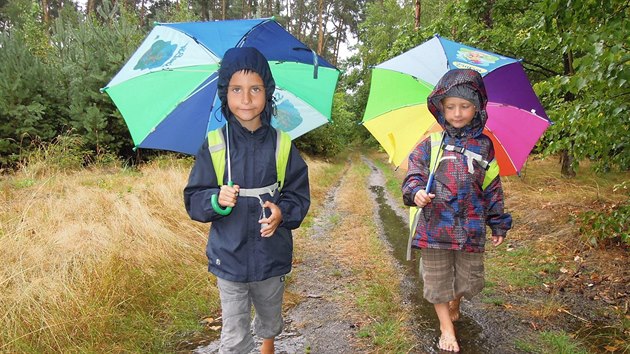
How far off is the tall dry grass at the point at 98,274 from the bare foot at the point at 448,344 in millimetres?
2127

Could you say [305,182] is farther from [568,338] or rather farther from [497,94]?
[568,338]

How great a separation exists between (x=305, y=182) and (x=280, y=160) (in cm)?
23

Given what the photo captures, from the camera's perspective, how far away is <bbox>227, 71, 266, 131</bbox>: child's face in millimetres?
2434

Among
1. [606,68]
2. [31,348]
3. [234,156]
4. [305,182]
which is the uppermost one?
[606,68]

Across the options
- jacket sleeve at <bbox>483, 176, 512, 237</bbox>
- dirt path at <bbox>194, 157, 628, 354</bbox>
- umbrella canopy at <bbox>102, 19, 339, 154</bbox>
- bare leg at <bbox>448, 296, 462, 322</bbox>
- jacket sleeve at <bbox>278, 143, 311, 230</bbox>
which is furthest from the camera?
bare leg at <bbox>448, 296, 462, 322</bbox>

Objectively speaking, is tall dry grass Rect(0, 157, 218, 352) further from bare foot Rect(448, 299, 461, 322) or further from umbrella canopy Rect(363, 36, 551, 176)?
umbrella canopy Rect(363, 36, 551, 176)

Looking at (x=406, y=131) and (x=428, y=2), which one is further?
(x=428, y=2)

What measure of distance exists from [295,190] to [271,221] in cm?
33

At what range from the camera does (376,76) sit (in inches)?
146

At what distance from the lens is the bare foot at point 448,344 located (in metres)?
3.01

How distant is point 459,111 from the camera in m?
2.93

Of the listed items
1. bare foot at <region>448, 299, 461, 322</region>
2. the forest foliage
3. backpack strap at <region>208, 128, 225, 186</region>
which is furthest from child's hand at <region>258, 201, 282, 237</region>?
the forest foliage

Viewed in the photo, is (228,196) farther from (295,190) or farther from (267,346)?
(267,346)

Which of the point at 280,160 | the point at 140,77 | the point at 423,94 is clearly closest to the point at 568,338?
the point at 423,94
